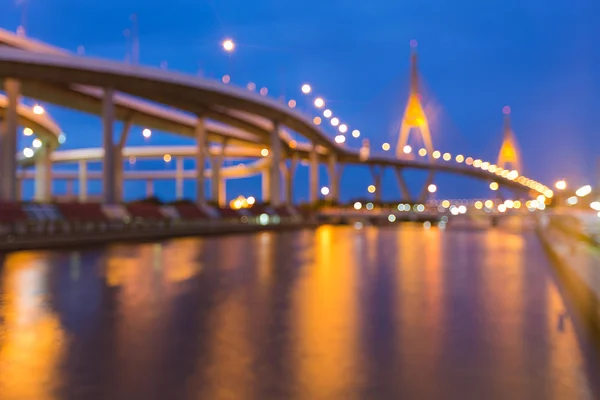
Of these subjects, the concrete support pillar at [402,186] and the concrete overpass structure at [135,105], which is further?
the concrete support pillar at [402,186]

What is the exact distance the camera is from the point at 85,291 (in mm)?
11547

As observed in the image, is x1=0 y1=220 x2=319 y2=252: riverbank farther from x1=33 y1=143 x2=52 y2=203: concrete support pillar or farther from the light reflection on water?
x1=33 y1=143 x2=52 y2=203: concrete support pillar

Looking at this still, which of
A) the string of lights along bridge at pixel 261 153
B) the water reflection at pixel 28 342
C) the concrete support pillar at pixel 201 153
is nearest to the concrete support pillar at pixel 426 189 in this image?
the string of lights along bridge at pixel 261 153

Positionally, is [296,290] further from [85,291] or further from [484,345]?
[484,345]

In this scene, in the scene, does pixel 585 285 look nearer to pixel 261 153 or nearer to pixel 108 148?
pixel 108 148

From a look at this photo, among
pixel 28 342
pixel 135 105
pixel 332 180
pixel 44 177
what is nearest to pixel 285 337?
pixel 28 342

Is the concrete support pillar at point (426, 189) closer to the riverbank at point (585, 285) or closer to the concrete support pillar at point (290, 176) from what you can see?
the concrete support pillar at point (290, 176)

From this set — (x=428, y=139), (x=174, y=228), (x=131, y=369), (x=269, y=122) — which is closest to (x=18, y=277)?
(x=131, y=369)

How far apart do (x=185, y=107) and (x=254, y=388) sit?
45940 millimetres

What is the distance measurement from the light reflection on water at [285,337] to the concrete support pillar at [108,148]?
86.9 ft

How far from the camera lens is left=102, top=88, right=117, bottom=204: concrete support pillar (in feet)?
131

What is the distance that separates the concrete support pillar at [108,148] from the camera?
40.0 metres

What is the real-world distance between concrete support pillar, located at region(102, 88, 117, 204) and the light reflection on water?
2650cm

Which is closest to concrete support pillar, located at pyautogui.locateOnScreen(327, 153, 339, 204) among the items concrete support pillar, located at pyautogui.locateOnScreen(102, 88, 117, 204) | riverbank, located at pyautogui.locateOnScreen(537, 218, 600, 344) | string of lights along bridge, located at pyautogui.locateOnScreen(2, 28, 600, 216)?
string of lights along bridge, located at pyautogui.locateOnScreen(2, 28, 600, 216)
